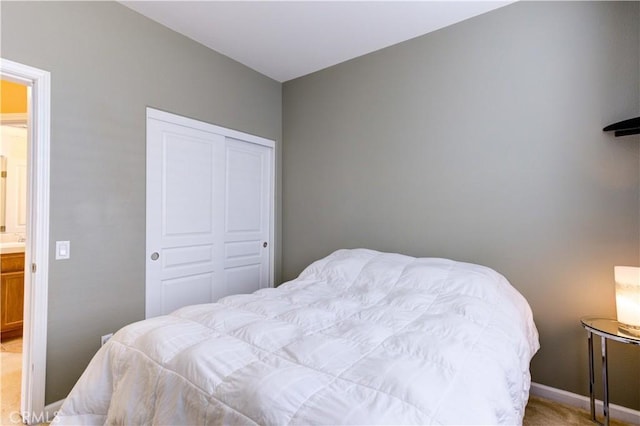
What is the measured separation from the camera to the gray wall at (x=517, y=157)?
193 cm

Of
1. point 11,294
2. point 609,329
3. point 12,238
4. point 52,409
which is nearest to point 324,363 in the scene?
point 609,329

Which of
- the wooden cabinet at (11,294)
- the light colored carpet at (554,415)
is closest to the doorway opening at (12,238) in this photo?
the wooden cabinet at (11,294)

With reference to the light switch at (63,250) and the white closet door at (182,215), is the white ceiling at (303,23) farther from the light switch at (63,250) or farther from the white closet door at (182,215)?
the light switch at (63,250)

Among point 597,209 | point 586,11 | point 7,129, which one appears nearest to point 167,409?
point 597,209

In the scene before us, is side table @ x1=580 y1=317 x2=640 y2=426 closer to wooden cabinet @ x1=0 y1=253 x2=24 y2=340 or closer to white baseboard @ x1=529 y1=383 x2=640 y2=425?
white baseboard @ x1=529 y1=383 x2=640 y2=425

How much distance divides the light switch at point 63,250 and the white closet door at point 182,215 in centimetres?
51

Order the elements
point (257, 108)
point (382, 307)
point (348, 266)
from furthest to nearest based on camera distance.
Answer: point (257, 108) < point (348, 266) < point (382, 307)

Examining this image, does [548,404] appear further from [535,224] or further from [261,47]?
[261,47]

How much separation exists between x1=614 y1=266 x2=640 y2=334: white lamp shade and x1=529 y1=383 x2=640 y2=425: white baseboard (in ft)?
2.19

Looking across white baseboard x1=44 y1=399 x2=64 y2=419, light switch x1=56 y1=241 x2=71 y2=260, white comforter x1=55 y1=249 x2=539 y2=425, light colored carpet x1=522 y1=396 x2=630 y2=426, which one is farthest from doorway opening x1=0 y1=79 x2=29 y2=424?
light colored carpet x1=522 y1=396 x2=630 y2=426

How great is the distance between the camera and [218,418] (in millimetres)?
946

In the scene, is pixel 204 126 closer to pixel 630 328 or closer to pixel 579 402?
pixel 630 328

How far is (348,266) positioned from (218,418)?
1.51 meters

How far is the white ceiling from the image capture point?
2.29 metres
